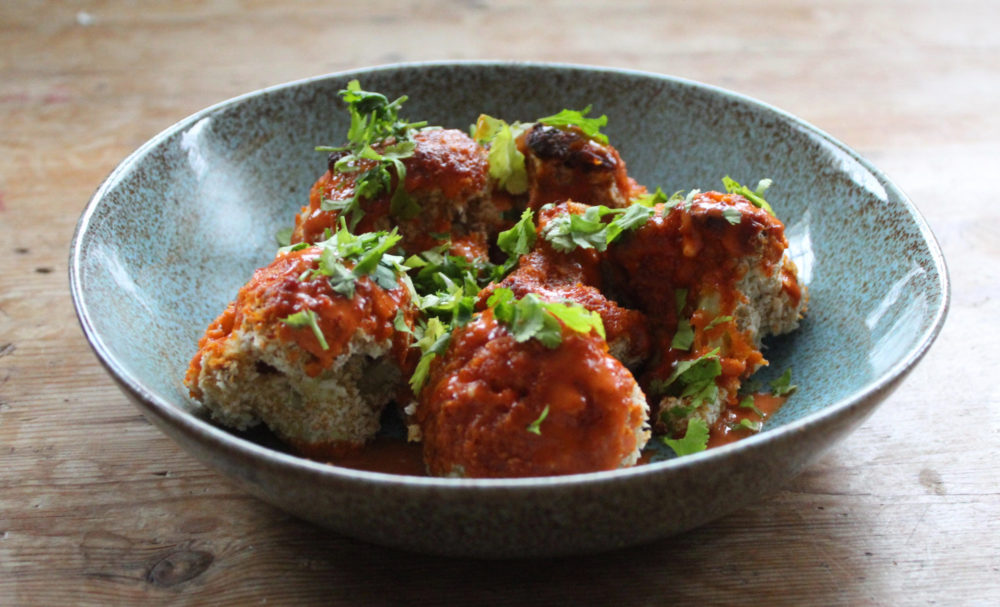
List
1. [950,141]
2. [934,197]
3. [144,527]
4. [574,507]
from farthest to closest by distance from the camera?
[950,141] → [934,197] → [144,527] → [574,507]

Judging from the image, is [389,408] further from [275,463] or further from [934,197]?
[934,197]

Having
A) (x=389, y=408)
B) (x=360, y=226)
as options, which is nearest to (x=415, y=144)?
(x=360, y=226)

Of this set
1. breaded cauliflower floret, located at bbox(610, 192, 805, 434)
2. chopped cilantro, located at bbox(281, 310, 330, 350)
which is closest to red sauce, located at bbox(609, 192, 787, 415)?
breaded cauliflower floret, located at bbox(610, 192, 805, 434)

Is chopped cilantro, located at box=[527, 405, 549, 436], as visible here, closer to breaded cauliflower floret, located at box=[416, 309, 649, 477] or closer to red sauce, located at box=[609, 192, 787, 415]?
breaded cauliflower floret, located at box=[416, 309, 649, 477]

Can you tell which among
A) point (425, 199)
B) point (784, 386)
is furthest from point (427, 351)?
point (784, 386)

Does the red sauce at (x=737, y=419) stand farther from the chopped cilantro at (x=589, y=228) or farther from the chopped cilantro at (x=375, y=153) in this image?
the chopped cilantro at (x=375, y=153)

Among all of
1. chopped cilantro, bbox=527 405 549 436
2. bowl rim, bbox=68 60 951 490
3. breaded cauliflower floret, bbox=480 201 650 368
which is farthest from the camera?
breaded cauliflower floret, bbox=480 201 650 368
